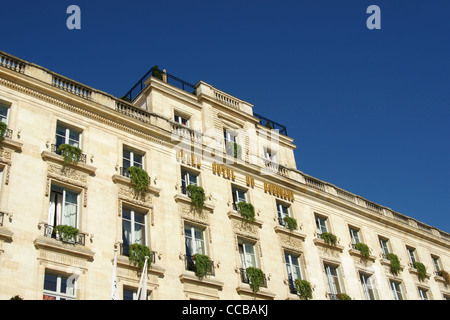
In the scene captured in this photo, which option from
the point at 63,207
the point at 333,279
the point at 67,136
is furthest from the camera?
the point at 333,279

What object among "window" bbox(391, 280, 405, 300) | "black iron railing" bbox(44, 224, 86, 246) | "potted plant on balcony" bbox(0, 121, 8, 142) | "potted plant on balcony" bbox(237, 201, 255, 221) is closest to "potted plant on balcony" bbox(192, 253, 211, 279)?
"potted plant on balcony" bbox(237, 201, 255, 221)

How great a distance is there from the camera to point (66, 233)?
2073cm

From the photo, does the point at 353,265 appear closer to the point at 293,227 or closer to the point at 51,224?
the point at 293,227

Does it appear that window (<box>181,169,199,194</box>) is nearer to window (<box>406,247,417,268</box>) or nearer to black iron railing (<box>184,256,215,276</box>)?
black iron railing (<box>184,256,215,276</box>)

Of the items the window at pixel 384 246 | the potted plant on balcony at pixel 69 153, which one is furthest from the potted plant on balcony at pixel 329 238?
the potted plant on balcony at pixel 69 153

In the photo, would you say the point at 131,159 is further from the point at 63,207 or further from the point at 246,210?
the point at 246,210

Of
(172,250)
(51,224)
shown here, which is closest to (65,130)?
(51,224)

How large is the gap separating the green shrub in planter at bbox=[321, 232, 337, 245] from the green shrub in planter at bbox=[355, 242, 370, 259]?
1986 millimetres

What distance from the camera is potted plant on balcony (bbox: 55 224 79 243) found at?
67.9ft

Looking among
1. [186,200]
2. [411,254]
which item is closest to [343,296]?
[186,200]

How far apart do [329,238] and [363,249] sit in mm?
2757

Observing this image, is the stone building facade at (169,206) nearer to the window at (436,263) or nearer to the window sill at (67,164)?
the window sill at (67,164)

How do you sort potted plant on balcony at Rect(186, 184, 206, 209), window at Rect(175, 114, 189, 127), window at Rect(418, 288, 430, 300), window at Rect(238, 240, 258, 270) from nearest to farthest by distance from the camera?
potted plant on balcony at Rect(186, 184, 206, 209)
window at Rect(238, 240, 258, 270)
window at Rect(175, 114, 189, 127)
window at Rect(418, 288, 430, 300)

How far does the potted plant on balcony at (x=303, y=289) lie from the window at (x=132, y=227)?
818 centimetres
